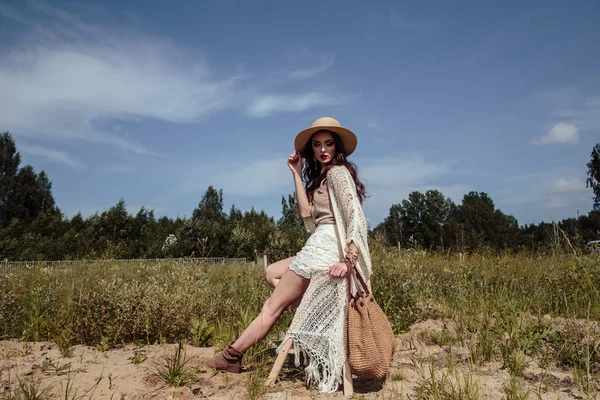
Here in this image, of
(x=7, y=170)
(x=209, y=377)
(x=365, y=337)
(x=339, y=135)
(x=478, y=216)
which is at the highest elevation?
(x=7, y=170)

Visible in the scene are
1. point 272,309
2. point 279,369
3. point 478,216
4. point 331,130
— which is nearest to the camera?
point 279,369

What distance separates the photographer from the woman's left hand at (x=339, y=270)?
9.92 feet

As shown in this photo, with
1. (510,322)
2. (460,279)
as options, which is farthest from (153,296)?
(460,279)

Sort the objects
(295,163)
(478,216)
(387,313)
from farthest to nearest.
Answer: (478,216) < (387,313) < (295,163)

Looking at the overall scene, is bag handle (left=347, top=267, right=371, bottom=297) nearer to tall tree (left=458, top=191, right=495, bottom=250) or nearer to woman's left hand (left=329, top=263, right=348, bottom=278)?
woman's left hand (left=329, top=263, right=348, bottom=278)

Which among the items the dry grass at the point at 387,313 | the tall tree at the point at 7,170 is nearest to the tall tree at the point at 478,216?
the tall tree at the point at 7,170

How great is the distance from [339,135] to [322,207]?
2.09 ft

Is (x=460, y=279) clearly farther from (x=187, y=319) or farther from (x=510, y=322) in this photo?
(x=187, y=319)

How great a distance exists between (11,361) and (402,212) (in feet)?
237

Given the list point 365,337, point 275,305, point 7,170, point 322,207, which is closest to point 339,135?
point 322,207

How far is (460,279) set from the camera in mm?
6043

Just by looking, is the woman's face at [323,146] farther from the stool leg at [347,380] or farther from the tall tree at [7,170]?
the tall tree at [7,170]

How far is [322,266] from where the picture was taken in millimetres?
3160

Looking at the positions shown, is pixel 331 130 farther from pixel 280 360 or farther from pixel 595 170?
pixel 595 170
